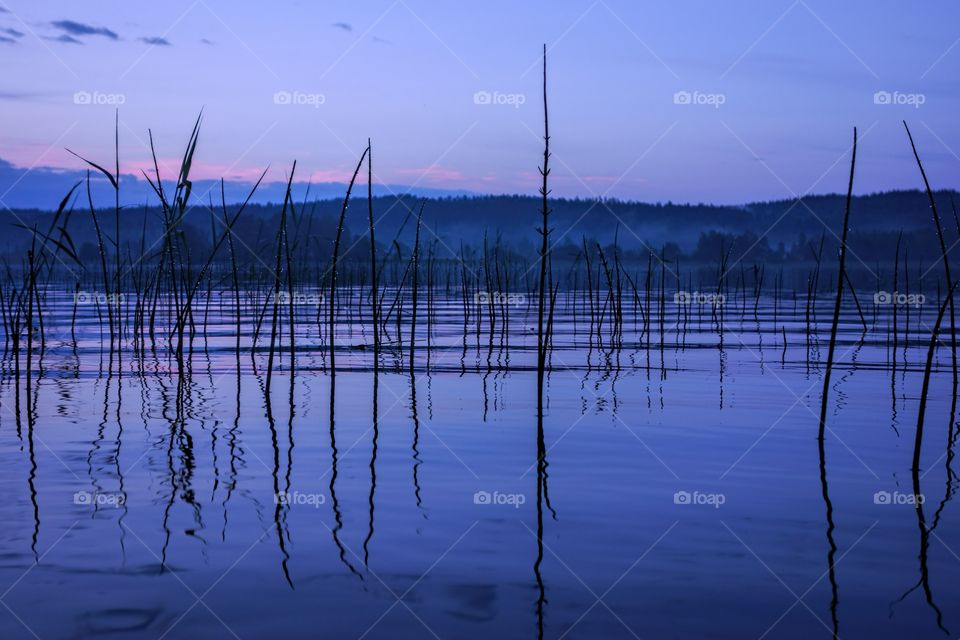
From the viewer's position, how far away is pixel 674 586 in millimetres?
3285

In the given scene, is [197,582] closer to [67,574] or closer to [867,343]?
[67,574]

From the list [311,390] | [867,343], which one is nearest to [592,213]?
[867,343]
